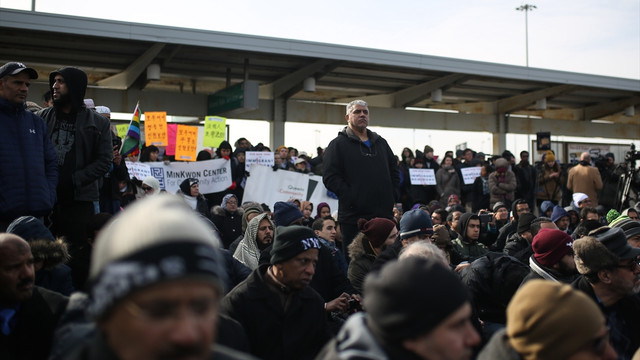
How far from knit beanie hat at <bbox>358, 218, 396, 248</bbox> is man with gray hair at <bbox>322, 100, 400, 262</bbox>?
42 cm

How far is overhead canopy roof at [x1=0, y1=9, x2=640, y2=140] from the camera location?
1310 cm

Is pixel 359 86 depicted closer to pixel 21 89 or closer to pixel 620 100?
pixel 620 100

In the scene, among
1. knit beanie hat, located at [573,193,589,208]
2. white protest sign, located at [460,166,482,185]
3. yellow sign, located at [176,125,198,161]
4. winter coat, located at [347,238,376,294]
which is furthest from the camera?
white protest sign, located at [460,166,482,185]

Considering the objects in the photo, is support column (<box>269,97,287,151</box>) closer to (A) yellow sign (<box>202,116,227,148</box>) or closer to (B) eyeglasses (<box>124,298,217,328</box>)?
(A) yellow sign (<box>202,116,227,148</box>)

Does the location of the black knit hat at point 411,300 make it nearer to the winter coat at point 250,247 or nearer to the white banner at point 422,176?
the winter coat at point 250,247

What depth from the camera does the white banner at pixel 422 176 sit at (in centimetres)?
1396

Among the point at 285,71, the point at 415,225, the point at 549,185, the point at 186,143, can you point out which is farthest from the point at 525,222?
the point at 285,71

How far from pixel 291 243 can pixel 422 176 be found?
397 inches

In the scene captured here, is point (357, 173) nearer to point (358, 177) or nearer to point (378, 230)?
point (358, 177)

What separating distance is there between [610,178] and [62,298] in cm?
1490

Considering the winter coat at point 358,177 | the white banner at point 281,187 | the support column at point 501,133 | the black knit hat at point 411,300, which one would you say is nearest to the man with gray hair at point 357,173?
the winter coat at point 358,177

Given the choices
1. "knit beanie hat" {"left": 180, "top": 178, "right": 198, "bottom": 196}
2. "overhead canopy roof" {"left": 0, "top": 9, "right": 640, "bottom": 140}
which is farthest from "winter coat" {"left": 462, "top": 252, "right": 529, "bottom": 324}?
"overhead canopy roof" {"left": 0, "top": 9, "right": 640, "bottom": 140}

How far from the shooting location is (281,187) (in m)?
12.7

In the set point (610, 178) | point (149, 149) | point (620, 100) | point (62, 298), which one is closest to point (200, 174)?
point (149, 149)
